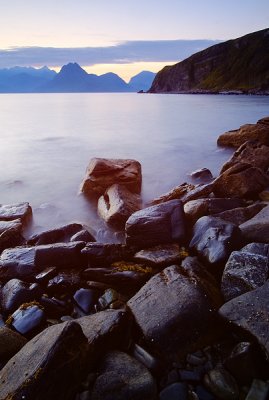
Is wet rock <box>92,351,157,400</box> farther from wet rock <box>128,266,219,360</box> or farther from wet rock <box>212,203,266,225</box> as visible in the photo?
wet rock <box>212,203,266,225</box>

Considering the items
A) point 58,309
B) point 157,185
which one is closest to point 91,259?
point 58,309

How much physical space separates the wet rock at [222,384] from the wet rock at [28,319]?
8.55ft

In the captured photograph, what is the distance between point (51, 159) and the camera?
22812mm

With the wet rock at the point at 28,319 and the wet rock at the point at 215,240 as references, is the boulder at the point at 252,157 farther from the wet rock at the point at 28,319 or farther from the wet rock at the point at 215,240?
the wet rock at the point at 28,319

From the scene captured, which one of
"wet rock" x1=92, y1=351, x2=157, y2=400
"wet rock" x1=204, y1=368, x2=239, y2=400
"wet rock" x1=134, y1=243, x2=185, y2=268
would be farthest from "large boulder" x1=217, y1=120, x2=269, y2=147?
"wet rock" x1=92, y1=351, x2=157, y2=400

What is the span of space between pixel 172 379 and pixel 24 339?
2.15 metres

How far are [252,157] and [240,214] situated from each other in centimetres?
621

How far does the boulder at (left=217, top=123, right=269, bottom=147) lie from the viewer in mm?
18297

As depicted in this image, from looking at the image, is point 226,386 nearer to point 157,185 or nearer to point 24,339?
point 24,339

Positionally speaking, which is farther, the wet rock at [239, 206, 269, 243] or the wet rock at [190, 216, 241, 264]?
the wet rock at [239, 206, 269, 243]

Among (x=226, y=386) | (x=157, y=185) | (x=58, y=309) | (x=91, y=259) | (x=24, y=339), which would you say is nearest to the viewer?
(x=226, y=386)

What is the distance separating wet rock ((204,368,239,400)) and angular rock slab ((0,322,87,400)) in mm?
1452

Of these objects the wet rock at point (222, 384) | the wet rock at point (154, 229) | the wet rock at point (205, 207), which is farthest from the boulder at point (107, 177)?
the wet rock at point (222, 384)

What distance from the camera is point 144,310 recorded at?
482 centimetres
